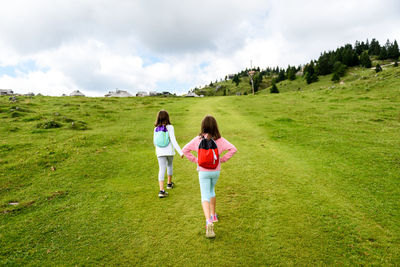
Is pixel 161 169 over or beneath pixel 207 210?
over

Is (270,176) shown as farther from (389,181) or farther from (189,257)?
(189,257)

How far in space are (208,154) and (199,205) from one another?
2573 mm

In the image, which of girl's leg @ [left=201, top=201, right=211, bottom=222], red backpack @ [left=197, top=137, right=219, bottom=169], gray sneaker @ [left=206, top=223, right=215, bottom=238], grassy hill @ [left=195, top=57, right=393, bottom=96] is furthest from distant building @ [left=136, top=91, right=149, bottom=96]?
gray sneaker @ [left=206, top=223, right=215, bottom=238]

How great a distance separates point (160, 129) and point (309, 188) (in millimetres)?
6111

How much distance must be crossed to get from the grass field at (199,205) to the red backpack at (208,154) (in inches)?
75.4

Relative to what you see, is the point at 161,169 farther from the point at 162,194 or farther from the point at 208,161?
the point at 208,161

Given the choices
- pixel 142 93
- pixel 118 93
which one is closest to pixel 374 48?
pixel 142 93

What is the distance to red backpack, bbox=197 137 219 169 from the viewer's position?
5230mm

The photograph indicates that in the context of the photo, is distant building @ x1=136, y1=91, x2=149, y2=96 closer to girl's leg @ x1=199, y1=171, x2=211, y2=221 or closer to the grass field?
the grass field

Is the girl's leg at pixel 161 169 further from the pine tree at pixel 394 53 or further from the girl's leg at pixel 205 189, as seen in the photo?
the pine tree at pixel 394 53

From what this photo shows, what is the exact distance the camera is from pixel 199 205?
6.93 m

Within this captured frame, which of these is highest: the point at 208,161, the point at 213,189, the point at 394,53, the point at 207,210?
the point at 394,53

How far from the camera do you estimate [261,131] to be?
17750 millimetres

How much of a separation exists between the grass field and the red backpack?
6.28ft
